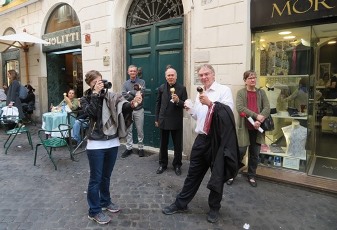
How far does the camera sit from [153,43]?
6250mm

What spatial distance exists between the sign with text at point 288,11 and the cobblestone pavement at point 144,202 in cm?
256

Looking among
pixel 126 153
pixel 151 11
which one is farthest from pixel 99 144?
pixel 151 11

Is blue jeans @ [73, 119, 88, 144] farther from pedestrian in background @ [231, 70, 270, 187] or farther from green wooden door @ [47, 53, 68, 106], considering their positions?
green wooden door @ [47, 53, 68, 106]

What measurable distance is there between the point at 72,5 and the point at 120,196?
6.24 metres

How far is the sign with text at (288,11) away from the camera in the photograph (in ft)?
13.4

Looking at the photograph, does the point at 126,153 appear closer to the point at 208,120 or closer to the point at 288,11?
the point at 208,120

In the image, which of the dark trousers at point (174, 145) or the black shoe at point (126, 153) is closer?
the dark trousers at point (174, 145)

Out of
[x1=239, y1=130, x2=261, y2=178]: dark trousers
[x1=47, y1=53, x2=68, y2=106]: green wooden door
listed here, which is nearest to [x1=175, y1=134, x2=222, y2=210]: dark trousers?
[x1=239, y1=130, x2=261, y2=178]: dark trousers

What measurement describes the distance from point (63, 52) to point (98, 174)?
23.3 ft

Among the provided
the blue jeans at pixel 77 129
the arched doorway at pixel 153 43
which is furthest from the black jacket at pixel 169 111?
the blue jeans at pixel 77 129

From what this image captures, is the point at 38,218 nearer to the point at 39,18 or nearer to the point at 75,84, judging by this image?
the point at 75,84

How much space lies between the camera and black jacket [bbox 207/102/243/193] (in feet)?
9.93

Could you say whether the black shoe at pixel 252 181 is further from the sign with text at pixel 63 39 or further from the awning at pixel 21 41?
the awning at pixel 21 41

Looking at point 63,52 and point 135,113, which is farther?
point 63,52
